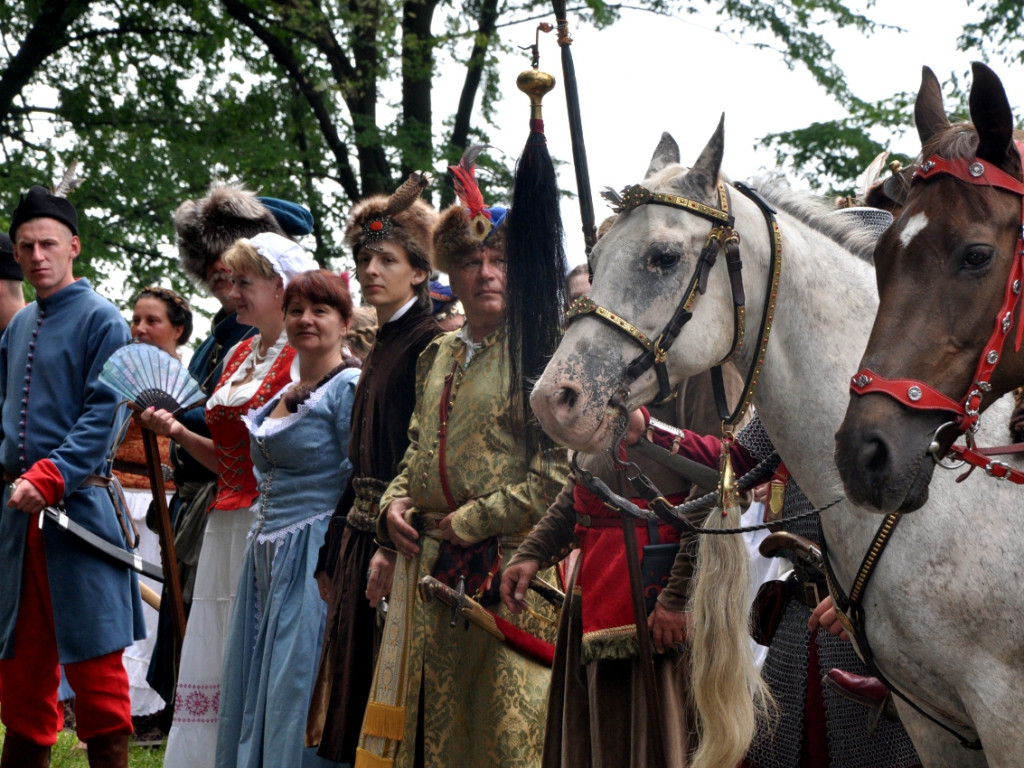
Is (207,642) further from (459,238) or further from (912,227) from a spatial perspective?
(912,227)

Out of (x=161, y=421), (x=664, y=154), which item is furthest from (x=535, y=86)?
(x=161, y=421)

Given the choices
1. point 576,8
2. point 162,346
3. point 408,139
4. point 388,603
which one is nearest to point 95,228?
point 408,139

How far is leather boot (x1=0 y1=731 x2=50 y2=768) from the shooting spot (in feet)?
19.2

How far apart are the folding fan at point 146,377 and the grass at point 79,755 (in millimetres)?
2261

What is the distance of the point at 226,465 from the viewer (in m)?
5.81

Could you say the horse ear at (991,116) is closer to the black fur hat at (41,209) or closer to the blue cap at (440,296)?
the blue cap at (440,296)

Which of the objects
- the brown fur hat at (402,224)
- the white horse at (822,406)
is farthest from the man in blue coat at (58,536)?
the white horse at (822,406)

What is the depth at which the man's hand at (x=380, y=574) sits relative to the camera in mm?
4715

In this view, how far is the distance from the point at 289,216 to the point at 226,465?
74.4 inches

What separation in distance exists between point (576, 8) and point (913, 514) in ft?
38.7

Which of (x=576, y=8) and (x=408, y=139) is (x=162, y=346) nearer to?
(x=408, y=139)

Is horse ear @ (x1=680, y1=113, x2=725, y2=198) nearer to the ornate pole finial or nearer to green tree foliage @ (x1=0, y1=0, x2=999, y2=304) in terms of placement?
the ornate pole finial

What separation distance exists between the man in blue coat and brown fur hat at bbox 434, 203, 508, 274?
2.19 metres

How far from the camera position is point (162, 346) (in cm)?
728
